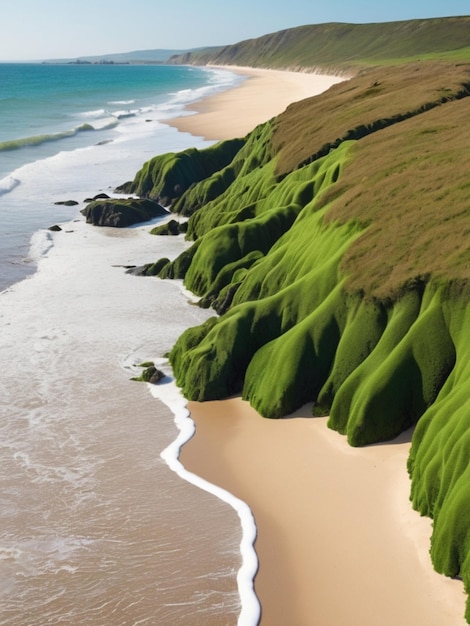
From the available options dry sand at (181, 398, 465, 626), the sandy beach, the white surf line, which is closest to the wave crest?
the white surf line

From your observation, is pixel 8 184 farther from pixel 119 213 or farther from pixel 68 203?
pixel 119 213

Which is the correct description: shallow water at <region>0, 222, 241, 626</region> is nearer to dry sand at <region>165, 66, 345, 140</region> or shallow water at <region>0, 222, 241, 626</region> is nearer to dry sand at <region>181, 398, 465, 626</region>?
dry sand at <region>181, 398, 465, 626</region>

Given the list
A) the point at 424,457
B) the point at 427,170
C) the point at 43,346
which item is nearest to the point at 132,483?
the point at 424,457

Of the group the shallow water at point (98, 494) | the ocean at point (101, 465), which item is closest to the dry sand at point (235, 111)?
the ocean at point (101, 465)

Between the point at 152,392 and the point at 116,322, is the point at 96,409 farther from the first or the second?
the point at 116,322

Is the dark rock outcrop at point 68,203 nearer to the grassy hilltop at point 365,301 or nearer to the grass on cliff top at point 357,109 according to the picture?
the grass on cliff top at point 357,109

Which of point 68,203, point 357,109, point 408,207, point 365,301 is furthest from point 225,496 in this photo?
point 68,203
